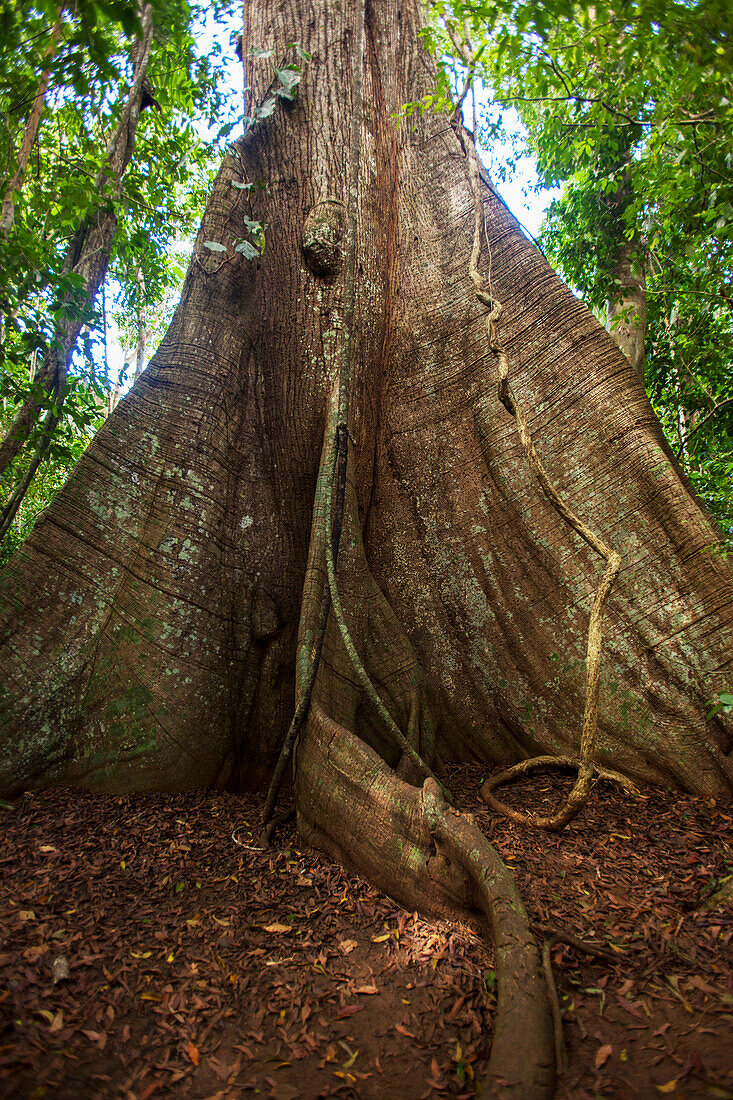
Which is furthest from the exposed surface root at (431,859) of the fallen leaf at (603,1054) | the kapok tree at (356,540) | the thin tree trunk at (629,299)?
the thin tree trunk at (629,299)

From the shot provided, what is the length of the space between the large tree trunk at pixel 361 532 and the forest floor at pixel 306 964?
→ 461mm

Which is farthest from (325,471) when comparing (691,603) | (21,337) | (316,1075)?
(316,1075)

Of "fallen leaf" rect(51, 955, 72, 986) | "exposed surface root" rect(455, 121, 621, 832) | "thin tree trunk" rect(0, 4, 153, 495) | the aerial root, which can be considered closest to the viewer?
"fallen leaf" rect(51, 955, 72, 986)

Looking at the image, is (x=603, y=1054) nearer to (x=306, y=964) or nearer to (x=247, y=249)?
(x=306, y=964)

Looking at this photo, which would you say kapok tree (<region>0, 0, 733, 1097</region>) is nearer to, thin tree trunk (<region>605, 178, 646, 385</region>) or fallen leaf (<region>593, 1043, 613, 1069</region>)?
fallen leaf (<region>593, 1043, 613, 1069</region>)

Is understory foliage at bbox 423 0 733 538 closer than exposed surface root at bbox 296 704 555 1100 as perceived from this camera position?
No

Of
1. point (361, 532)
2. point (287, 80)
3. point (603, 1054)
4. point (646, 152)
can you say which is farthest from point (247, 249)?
point (603, 1054)

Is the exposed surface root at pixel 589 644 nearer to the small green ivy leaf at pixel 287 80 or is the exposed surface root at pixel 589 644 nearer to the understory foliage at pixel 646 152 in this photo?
the understory foliage at pixel 646 152

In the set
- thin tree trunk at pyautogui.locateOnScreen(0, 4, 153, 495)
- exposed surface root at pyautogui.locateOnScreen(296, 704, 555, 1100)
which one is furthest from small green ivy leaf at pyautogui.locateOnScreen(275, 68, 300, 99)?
exposed surface root at pyautogui.locateOnScreen(296, 704, 555, 1100)

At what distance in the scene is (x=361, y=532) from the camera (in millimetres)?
3291

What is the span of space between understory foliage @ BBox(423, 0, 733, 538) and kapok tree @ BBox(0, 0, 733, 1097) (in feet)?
2.65

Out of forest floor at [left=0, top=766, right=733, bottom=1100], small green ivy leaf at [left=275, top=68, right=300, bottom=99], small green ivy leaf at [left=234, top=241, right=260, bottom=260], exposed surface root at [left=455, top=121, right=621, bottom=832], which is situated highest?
small green ivy leaf at [left=275, top=68, right=300, bottom=99]

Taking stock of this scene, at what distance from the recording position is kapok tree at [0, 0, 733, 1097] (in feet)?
8.52

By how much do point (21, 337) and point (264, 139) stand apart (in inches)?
82.9
